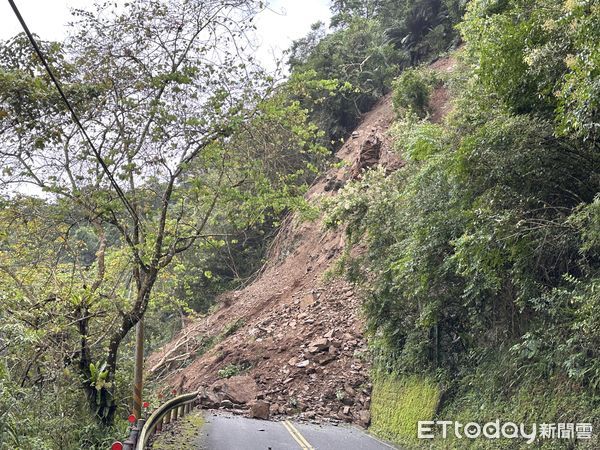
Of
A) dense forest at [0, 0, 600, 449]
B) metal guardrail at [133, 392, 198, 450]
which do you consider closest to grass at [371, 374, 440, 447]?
dense forest at [0, 0, 600, 449]

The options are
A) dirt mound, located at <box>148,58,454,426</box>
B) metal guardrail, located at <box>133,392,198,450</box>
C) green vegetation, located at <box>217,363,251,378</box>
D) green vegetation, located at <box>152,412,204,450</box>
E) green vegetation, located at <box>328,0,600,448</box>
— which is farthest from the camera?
green vegetation, located at <box>217,363,251,378</box>

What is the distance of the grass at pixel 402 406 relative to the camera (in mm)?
12954

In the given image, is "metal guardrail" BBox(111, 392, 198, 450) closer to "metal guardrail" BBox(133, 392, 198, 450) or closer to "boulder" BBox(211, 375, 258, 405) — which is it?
"metal guardrail" BBox(133, 392, 198, 450)

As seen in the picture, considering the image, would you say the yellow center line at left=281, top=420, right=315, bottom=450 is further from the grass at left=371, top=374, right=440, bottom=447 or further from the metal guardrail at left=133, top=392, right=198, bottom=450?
the metal guardrail at left=133, top=392, right=198, bottom=450

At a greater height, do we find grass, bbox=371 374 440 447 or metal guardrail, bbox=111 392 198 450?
metal guardrail, bbox=111 392 198 450

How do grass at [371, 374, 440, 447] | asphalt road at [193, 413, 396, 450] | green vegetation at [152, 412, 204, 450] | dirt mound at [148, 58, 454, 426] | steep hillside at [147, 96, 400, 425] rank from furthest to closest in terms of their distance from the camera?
1. steep hillside at [147, 96, 400, 425]
2. dirt mound at [148, 58, 454, 426]
3. grass at [371, 374, 440, 447]
4. asphalt road at [193, 413, 396, 450]
5. green vegetation at [152, 412, 204, 450]

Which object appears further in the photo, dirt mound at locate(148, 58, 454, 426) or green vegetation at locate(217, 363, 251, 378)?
green vegetation at locate(217, 363, 251, 378)

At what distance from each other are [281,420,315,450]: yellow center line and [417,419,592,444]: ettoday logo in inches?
105

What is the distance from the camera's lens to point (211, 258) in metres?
37.0

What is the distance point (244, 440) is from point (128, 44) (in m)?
8.92

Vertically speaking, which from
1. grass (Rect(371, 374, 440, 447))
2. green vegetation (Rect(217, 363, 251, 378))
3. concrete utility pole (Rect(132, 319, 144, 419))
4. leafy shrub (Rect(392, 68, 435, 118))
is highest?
leafy shrub (Rect(392, 68, 435, 118))

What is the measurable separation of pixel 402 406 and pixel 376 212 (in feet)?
17.4

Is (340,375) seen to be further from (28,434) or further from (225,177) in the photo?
(28,434)

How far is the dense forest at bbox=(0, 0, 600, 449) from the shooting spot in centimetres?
866
